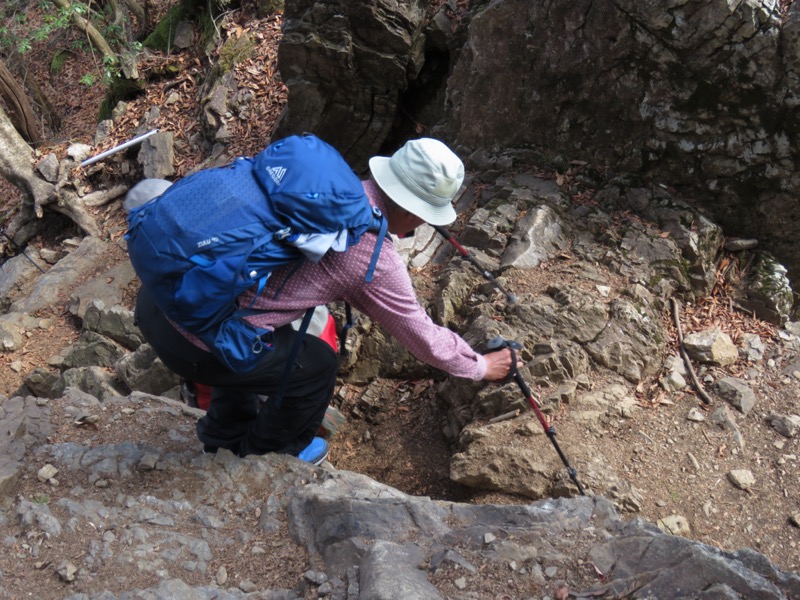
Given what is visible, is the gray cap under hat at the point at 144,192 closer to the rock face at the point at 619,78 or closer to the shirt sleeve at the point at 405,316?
the shirt sleeve at the point at 405,316

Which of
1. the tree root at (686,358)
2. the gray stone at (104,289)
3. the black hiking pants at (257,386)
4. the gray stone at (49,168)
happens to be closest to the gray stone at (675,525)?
the tree root at (686,358)

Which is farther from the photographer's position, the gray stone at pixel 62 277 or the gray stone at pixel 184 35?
the gray stone at pixel 184 35

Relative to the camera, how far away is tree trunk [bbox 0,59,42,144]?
39.7 feet

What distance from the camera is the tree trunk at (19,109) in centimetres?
1211

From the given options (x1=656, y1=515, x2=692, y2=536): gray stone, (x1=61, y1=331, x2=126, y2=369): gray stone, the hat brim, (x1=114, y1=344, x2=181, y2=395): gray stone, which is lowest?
(x1=61, y1=331, x2=126, y2=369): gray stone

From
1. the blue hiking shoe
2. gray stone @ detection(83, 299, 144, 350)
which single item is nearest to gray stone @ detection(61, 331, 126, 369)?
gray stone @ detection(83, 299, 144, 350)

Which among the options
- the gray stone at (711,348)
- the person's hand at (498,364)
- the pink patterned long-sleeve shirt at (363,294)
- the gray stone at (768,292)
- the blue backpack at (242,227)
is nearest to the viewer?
the blue backpack at (242,227)

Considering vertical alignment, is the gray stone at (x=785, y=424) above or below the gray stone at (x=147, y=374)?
above

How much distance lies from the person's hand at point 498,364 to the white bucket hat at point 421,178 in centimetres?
90

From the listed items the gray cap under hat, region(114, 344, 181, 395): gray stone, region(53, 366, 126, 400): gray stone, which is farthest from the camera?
region(53, 366, 126, 400): gray stone

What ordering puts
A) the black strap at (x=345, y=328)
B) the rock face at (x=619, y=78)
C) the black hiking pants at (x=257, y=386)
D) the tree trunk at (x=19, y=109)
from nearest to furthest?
the black hiking pants at (x=257, y=386), the black strap at (x=345, y=328), the rock face at (x=619, y=78), the tree trunk at (x=19, y=109)

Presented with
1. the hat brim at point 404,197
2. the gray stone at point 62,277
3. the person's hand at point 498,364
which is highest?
the hat brim at point 404,197

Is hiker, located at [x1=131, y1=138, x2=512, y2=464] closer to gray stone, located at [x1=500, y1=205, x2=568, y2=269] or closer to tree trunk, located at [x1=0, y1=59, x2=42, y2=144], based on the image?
gray stone, located at [x1=500, y1=205, x2=568, y2=269]

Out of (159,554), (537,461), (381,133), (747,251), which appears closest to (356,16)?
(381,133)
